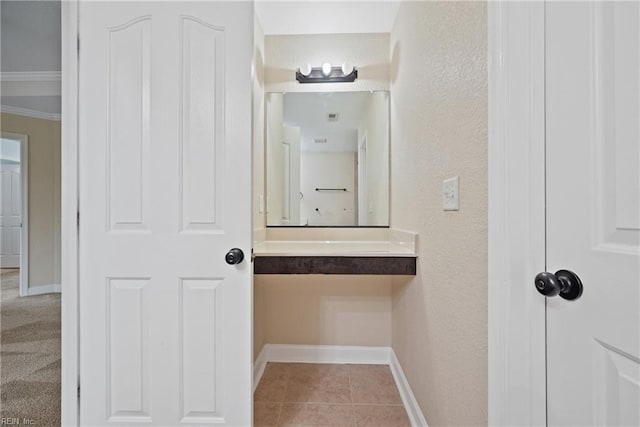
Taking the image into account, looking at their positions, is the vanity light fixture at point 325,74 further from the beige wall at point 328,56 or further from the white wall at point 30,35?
the white wall at point 30,35

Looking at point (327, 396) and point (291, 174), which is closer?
point (327, 396)

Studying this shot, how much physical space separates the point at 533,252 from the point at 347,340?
5.32 feet

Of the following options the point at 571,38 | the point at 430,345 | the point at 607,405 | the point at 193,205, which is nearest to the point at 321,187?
the point at 193,205

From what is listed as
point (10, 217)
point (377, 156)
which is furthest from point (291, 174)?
point (10, 217)

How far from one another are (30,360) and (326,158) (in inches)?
103

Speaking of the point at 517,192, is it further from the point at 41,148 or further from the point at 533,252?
the point at 41,148

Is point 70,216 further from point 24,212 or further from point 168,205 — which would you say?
point 24,212

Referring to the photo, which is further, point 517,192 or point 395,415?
point 395,415

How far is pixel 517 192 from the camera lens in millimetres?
734

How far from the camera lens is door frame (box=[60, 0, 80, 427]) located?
1.25m

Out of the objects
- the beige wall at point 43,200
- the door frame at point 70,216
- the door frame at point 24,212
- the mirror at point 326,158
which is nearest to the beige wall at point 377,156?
the mirror at point 326,158

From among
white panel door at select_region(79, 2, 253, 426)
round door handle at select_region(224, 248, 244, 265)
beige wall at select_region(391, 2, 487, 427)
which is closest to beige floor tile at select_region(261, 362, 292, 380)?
white panel door at select_region(79, 2, 253, 426)

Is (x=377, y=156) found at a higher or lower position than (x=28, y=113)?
lower

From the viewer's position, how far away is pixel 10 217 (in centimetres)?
575
